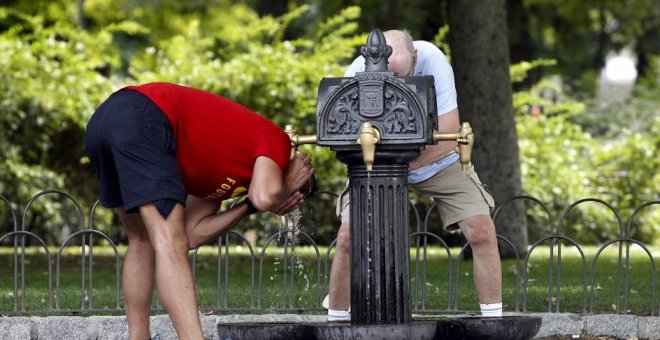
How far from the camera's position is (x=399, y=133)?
514 centimetres

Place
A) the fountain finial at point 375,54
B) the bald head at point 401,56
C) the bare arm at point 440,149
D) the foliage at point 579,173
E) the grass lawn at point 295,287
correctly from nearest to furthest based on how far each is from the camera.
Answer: the fountain finial at point 375,54 < the bald head at point 401,56 < the bare arm at point 440,149 < the grass lawn at point 295,287 < the foliage at point 579,173

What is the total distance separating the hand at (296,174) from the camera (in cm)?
557

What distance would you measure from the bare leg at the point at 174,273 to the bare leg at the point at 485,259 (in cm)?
Answer: 174

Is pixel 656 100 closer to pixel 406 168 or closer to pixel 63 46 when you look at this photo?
pixel 63 46

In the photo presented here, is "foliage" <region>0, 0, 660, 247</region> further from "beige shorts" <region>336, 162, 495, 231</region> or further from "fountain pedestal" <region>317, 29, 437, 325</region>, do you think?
"fountain pedestal" <region>317, 29, 437, 325</region>

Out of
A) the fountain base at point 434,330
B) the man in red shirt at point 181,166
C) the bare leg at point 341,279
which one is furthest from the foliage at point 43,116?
the fountain base at point 434,330

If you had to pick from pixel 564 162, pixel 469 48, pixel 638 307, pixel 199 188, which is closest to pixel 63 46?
pixel 469 48

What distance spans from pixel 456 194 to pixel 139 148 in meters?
1.91

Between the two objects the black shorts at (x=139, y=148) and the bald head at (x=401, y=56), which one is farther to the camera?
the bald head at (x=401, y=56)

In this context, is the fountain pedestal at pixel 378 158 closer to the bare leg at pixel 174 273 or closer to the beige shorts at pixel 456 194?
the bare leg at pixel 174 273

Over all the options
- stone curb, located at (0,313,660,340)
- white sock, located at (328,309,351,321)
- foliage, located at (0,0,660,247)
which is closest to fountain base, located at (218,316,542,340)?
white sock, located at (328,309,351,321)

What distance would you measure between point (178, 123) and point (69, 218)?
9667 millimetres

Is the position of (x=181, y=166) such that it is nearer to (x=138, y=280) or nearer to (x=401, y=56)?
(x=138, y=280)

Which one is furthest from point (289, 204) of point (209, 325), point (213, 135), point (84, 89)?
point (84, 89)
